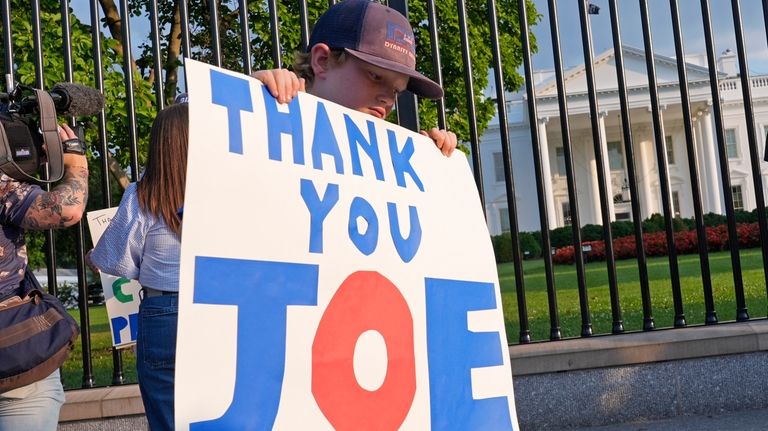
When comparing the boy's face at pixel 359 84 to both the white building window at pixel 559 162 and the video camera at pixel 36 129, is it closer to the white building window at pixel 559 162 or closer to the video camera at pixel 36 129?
the video camera at pixel 36 129

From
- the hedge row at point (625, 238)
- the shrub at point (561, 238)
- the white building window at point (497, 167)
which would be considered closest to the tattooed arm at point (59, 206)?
the hedge row at point (625, 238)

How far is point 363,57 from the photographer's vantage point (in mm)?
2031

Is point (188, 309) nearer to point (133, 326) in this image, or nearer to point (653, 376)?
point (133, 326)

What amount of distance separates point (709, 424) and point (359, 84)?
265 centimetres

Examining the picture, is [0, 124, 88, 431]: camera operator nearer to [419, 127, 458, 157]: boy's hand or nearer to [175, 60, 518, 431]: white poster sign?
[175, 60, 518, 431]: white poster sign

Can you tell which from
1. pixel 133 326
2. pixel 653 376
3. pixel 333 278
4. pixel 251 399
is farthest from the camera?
pixel 653 376

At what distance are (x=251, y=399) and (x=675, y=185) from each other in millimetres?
59139

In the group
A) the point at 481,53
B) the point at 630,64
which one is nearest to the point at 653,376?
the point at 481,53

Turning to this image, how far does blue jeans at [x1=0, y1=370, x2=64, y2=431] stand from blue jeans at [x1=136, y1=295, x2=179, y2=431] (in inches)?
16.1

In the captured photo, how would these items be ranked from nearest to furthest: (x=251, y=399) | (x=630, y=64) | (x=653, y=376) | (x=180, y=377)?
(x=180, y=377)
(x=251, y=399)
(x=653, y=376)
(x=630, y=64)

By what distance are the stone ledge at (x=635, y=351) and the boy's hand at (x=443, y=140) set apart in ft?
6.40

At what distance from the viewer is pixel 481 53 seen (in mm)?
14359

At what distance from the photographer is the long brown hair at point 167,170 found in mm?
2053

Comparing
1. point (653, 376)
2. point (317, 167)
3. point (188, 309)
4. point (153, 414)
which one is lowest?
point (653, 376)
